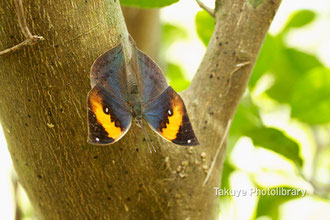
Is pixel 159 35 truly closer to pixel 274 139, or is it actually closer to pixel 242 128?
pixel 242 128

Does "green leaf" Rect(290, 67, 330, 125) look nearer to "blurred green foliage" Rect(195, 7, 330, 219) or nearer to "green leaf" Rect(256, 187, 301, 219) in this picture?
"blurred green foliage" Rect(195, 7, 330, 219)

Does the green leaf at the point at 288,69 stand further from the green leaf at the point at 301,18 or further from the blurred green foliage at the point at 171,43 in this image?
the blurred green foliage at the point at 171,43

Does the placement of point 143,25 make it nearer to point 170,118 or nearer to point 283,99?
point 283,99

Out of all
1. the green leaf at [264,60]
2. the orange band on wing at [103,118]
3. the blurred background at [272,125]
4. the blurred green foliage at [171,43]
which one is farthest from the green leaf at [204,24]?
the orange band on wing at [103,118]

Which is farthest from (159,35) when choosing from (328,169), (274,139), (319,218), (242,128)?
(319,218)

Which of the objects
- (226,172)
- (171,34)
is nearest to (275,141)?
(226,172)

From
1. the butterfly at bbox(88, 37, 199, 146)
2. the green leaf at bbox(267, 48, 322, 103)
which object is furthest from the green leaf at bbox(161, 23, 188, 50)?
the butterfly at bbox(88, 37, 199, 146)

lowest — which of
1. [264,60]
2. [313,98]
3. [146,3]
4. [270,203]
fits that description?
[270,203]
